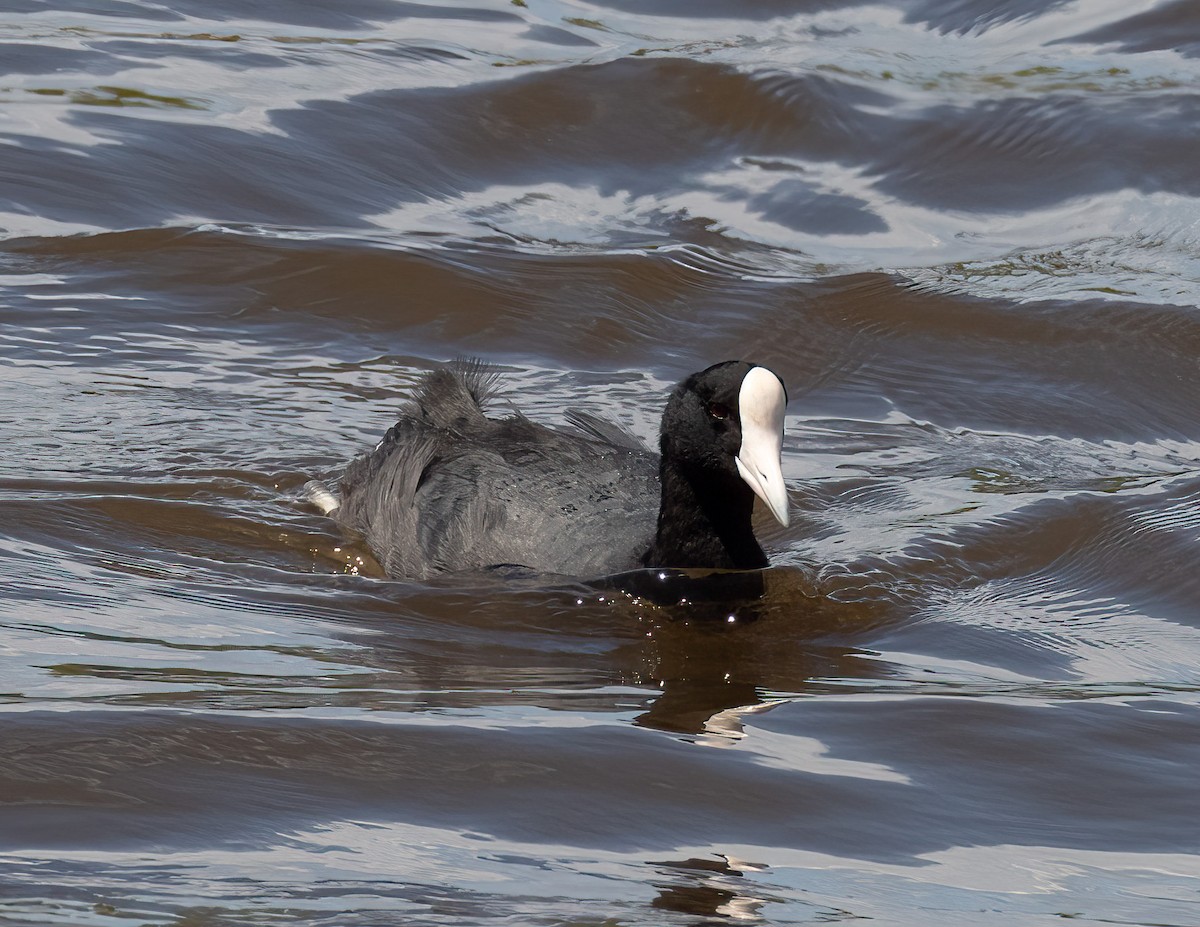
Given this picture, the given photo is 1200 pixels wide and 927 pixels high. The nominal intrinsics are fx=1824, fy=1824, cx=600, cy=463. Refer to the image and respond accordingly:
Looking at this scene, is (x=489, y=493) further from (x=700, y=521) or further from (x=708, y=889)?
(x=708, y=889)

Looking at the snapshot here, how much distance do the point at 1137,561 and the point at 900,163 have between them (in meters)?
4.01

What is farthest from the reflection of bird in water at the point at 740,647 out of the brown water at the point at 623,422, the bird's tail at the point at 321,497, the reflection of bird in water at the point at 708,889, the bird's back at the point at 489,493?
the bird's tail at the point at 321,497

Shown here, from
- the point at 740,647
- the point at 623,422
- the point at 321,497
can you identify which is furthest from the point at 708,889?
the point at 623,422

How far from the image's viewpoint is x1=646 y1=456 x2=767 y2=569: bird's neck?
492 centimetres

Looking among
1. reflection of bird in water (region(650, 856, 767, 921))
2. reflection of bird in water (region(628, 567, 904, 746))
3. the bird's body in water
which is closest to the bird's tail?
the bird's body in water

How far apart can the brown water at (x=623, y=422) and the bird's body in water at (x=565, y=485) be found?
0.59 feet

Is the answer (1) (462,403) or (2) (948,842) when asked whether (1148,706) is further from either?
(1) (462,403)

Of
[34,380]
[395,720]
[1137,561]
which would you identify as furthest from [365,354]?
[395,720]

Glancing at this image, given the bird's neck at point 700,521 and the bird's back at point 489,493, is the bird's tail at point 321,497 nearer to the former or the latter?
the bird's back at point 489,493

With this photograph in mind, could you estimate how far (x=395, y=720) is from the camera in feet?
12.0

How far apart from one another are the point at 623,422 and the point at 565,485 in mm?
1262

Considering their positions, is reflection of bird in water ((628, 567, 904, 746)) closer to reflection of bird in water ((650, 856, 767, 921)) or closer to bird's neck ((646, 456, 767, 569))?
bird's neck ((646, 456, 767, 569))

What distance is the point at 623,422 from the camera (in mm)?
6496

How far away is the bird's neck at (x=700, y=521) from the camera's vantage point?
4.92 m
